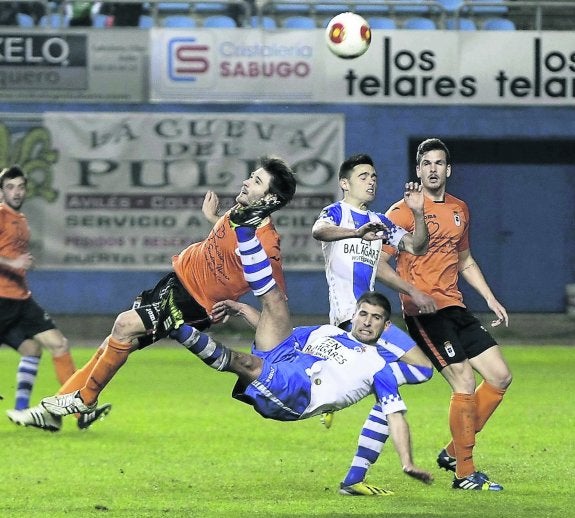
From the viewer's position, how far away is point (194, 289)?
9055 mm

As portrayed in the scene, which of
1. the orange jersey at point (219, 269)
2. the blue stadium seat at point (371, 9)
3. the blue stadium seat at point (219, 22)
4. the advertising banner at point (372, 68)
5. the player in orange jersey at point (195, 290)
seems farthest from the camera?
the blue stadium seat at point (219, 22)

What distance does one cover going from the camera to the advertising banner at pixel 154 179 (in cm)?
2241

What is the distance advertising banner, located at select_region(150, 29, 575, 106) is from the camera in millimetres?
22078

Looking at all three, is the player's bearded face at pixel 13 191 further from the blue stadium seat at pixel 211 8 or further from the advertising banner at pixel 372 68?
the blue stadium seat at pixel 211 8

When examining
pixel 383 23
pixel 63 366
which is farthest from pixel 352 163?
pixel 383 23

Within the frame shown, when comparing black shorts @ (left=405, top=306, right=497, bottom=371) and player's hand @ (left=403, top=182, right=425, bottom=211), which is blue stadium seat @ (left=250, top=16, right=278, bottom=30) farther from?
player's hand @ (left=403, top=182, right=425, bottom=211)

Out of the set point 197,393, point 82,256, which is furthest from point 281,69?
point 197,393

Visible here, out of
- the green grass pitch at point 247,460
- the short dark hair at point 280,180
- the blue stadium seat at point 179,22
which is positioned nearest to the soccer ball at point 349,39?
the green grass pitch at point 247,460

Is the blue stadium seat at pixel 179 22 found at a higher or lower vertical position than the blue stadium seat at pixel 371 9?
lower

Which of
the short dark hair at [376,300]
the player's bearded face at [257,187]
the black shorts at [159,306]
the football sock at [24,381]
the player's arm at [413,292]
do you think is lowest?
the football sock at [24,381]

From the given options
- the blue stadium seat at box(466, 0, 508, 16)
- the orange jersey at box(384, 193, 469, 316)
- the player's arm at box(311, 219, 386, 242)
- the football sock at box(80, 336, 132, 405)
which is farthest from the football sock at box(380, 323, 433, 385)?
the blue stadium seat at box(466, 0, 508, 16)

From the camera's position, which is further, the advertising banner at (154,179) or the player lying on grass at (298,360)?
the advertising banner at (154,179)

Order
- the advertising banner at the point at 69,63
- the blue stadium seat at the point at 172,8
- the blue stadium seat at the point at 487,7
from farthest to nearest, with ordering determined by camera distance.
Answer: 1. the blue stadium seat at the point at 172,8
2. the blue stadium seat at the point at 487,7
3. the advertising banner at the point at 69,63

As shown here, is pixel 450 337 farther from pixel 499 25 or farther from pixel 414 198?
pixel 499 25
